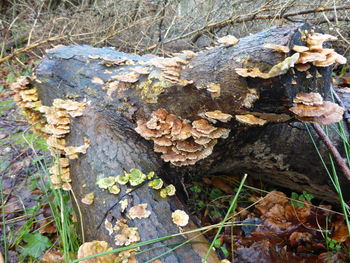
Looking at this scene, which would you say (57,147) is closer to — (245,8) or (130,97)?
(130,97)

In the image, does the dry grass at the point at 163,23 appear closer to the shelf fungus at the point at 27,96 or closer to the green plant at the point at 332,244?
the shelf fungus at the point at 27,96

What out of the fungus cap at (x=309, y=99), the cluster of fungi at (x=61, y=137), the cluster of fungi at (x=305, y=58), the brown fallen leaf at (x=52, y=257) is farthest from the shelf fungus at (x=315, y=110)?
the brown fallen leaf at (x=52, y=257)

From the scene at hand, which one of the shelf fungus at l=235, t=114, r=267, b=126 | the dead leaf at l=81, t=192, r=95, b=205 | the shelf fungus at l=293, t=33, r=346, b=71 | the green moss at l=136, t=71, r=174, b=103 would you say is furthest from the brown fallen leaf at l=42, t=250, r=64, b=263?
the shelf fungus at l=293, t=33, r=346, b=71

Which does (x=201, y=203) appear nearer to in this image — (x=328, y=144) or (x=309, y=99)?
(x=328, y=144)

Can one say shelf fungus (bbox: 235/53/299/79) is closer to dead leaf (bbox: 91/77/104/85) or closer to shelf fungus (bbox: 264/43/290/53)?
shelf fungus (bbox: 264/43/290/53)

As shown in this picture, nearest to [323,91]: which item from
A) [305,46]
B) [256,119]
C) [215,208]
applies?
[305,46]

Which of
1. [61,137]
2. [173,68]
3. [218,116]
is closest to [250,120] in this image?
[218,116]
